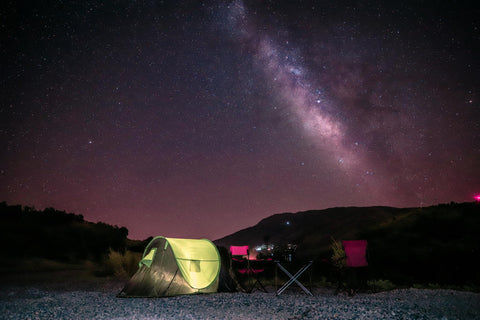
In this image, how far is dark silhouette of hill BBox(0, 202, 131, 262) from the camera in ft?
45.5

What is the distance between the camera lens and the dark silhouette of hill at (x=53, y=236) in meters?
13.9

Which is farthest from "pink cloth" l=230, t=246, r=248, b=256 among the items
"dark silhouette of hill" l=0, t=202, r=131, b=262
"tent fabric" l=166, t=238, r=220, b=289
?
"dark silhouette of hill" l=0, t=202, r=131, b=262

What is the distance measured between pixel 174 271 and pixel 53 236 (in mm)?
11455

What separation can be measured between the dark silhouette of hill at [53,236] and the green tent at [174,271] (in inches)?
312

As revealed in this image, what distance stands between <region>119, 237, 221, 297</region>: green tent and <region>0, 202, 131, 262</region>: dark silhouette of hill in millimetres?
7926

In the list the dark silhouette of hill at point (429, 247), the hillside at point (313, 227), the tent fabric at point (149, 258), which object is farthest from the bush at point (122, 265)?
the hillside at point (313, 227)

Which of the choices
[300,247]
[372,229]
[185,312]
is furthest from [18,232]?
[300,247]

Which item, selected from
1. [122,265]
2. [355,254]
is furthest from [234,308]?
[122,265]

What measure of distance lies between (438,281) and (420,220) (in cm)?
355

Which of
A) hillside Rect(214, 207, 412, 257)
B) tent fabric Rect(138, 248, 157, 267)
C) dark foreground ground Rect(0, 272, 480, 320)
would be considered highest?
hillside Rect(214, 207, 412, 257)

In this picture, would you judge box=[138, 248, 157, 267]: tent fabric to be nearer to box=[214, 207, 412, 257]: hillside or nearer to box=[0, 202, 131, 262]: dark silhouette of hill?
box=[0, 202, 131, 262]: dark silhouette of hill

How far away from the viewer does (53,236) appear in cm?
1516

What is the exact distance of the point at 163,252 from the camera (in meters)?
6.63

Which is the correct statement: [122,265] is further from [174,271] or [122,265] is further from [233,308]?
[233,308]
